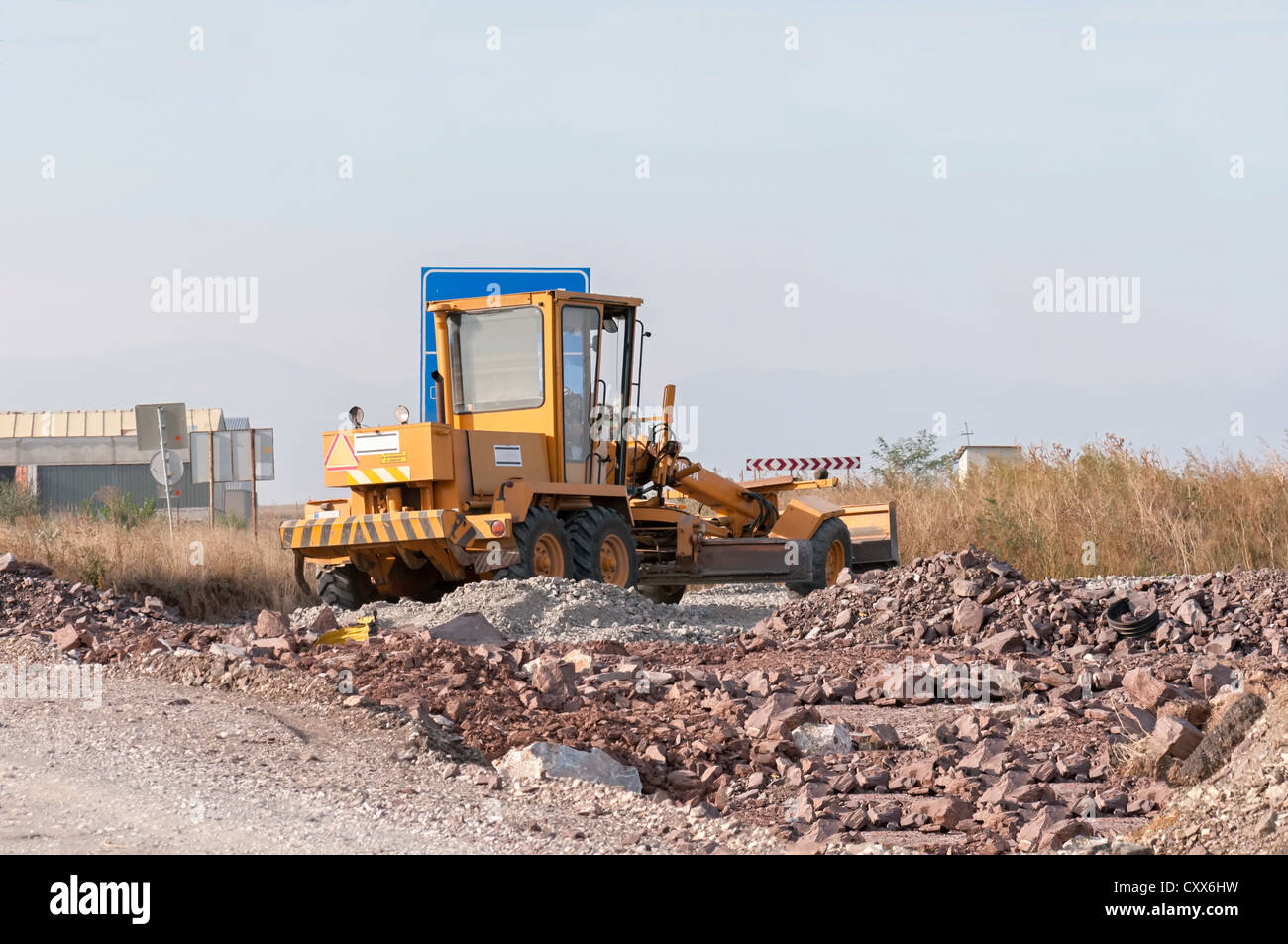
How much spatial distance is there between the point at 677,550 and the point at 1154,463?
24.9 ft

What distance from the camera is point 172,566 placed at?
55.3 feet

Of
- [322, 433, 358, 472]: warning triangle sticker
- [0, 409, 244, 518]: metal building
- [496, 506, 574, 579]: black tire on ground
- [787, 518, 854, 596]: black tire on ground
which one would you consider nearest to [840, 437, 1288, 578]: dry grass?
[787, 518, 854, 596]: black tire on ground

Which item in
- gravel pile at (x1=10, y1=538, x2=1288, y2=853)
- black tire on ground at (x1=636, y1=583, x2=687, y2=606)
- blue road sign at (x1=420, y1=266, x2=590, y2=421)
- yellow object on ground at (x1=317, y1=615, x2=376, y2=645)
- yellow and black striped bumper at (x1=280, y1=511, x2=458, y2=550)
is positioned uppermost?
blue road sign at (x1=420, y1=266, x2=590, y2=421)

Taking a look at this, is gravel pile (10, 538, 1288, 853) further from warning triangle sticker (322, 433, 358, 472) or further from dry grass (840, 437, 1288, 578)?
dry grass (840, 437, 1288, 578)

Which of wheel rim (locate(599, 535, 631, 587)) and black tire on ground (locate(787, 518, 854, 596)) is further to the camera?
black tire on ground (locate(787, 518, 854, 596))

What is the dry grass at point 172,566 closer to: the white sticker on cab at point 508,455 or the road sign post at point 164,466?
the road sign post at point 164,466

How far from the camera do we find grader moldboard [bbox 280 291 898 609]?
13719mm

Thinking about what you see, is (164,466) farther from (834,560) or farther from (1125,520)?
(1125,520)

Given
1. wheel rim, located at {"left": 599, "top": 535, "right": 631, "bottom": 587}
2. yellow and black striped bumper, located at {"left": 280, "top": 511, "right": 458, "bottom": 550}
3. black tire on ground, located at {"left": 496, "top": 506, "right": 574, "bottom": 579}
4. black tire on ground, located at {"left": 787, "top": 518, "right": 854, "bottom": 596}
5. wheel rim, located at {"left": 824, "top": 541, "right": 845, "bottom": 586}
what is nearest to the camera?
yellow and black striped bumper, located at {"left": 280, "top": 511, "right": 458, "bottom": 550}

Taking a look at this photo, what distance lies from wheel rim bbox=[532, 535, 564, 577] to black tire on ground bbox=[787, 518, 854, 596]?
3.21 meters

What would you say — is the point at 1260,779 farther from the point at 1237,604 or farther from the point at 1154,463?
the point at 1154,463

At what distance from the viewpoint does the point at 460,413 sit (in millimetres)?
15070
